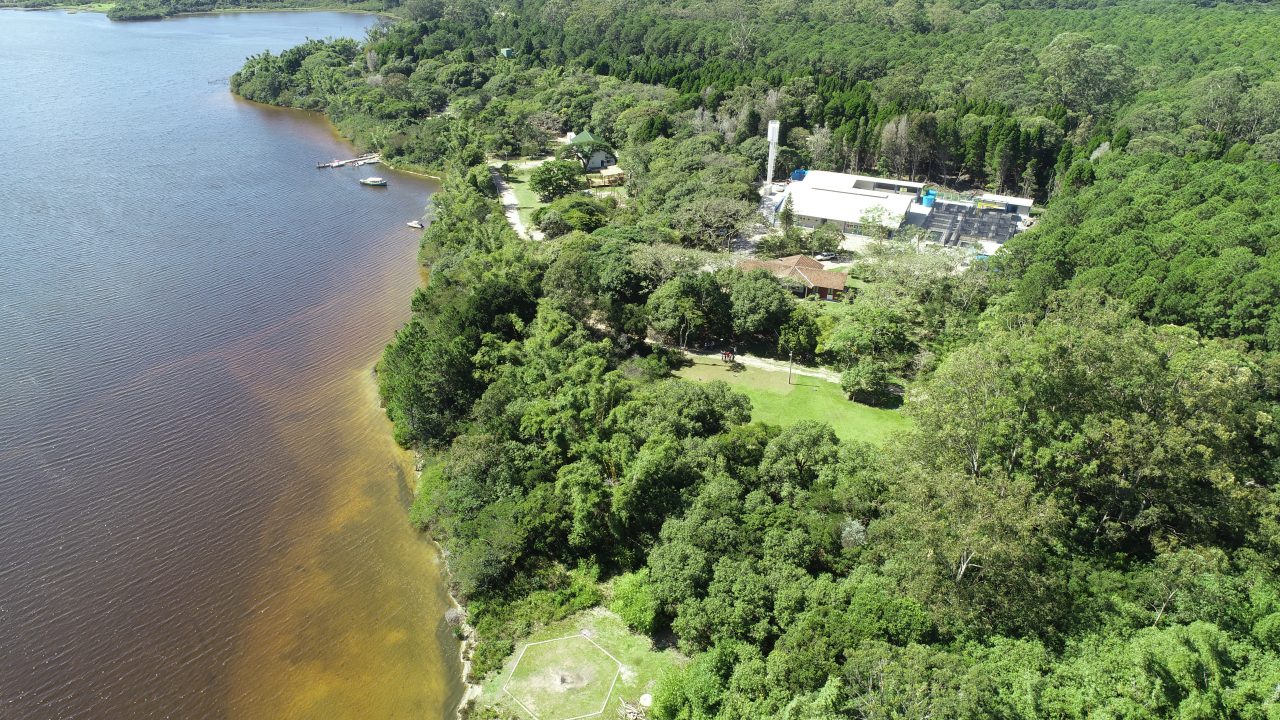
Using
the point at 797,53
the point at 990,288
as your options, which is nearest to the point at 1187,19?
the point at 797,53

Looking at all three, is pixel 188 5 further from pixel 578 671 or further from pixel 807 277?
pixel 578 671

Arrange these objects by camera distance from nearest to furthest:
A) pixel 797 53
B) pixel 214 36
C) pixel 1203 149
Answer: pixel 1203 149 < pixel 797 53 < pixel 214 36

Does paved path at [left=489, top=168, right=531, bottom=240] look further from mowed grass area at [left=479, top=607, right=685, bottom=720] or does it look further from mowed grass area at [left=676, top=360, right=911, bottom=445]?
mowed grass area at [left=479, top=607, right=685, bottom=720]

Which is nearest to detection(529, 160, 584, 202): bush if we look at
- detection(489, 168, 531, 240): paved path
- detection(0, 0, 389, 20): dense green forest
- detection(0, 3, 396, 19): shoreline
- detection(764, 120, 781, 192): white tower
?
detection(489, 168, 531, 240): paved path

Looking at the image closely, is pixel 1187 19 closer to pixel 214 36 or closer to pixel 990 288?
pixel 990 288

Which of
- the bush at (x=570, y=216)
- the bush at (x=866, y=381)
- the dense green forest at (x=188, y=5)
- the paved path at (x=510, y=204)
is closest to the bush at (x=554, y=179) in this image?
the paved path at (x=510, y=204)

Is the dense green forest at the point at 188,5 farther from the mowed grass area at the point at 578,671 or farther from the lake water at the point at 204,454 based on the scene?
the mowed grass area at the point at 578,671

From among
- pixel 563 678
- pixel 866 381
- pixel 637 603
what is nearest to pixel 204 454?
pixel 563 678
